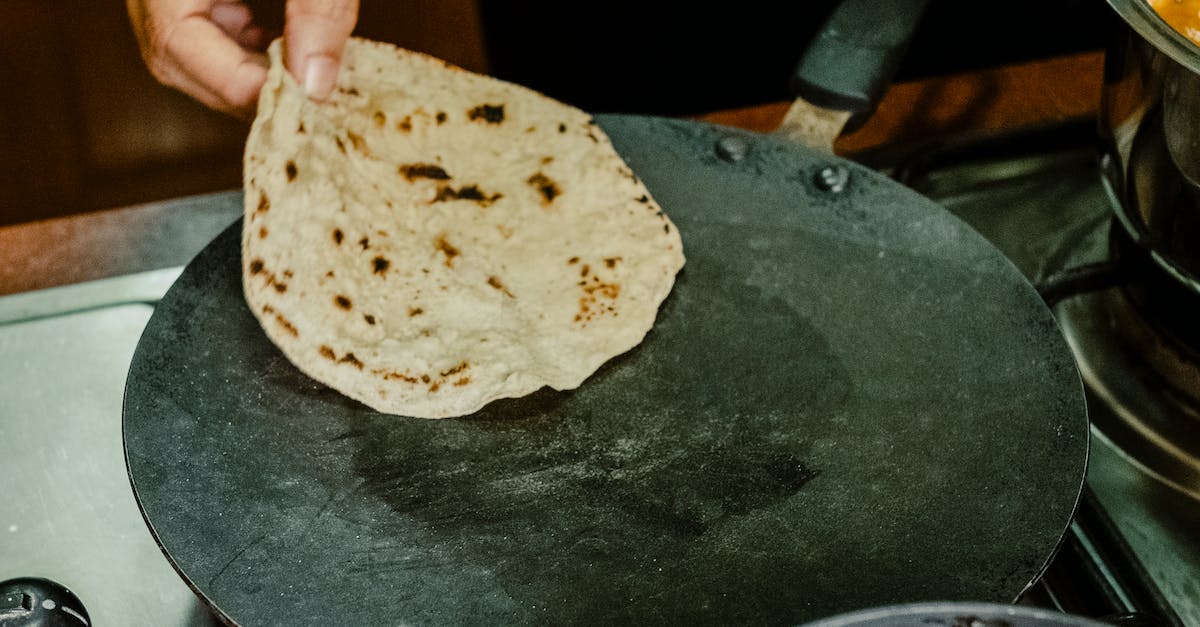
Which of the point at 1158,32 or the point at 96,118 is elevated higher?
the point at 1158,32

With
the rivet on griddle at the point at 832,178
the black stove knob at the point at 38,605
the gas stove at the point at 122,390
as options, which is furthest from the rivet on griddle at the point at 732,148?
the black stove knob at the point at 38,605

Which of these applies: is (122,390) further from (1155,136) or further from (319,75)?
(1155,136)

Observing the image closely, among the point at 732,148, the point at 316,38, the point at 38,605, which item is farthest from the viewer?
the point at 732,148

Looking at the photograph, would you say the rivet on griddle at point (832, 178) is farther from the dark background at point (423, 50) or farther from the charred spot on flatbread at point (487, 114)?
the dark background at point (423, 50)

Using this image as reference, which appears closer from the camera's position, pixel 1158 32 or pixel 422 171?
pixel 1158 32

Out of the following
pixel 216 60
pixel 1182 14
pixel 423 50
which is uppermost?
pixel 1182 14

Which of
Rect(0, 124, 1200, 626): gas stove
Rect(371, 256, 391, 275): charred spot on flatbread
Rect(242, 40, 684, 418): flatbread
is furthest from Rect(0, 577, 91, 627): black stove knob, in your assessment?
Rect(371, 256, 391, 275): charred spot on flatbread

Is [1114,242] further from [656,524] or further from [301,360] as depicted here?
[301,360]

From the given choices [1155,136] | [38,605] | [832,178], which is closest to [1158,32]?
[1155,136]
